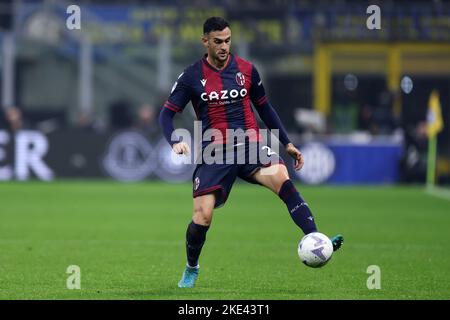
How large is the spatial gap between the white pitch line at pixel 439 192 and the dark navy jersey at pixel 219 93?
1392 cm

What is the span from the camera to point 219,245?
14219mm

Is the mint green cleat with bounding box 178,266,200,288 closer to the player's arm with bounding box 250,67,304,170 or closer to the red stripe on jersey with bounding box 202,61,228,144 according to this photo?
the red stripe on jersey with bounding box 202,61,228,144

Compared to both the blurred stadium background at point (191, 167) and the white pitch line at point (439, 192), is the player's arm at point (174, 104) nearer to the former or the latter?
the blurred stadium background at point (191, 167)

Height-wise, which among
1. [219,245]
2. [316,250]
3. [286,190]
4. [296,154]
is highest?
[296,154]

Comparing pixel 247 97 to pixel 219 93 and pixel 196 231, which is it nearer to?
pixel 219 93

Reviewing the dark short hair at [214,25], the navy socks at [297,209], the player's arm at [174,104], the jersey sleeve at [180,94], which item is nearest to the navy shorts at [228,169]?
the navy socks at [297,209]

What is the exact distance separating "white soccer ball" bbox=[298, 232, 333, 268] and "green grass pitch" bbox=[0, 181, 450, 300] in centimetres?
28

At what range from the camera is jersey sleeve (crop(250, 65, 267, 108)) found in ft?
33.7

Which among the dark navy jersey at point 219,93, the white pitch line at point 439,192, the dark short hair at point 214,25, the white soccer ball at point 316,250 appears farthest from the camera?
the white pitch line at point 439,192

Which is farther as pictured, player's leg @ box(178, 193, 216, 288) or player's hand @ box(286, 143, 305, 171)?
player's hand @ box(286, 143, 305, 171)

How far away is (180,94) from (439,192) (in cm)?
1625

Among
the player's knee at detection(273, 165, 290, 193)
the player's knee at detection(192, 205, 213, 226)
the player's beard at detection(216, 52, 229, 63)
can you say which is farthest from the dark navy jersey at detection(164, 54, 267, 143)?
the player's knee at detection(192, 205, 213, 226)

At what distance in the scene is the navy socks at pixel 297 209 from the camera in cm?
985

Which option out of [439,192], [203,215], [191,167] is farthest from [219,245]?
[191,167]
